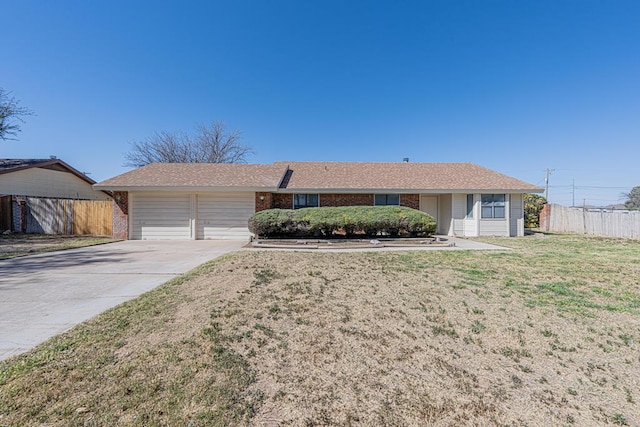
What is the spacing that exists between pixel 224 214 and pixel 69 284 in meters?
7.66

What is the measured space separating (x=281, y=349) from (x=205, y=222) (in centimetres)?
1103

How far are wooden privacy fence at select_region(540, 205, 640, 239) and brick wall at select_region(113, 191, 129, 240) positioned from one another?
24.1 m

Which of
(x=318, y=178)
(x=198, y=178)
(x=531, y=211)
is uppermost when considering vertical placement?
(x=318, y=178)

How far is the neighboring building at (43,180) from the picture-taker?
51.3 ft

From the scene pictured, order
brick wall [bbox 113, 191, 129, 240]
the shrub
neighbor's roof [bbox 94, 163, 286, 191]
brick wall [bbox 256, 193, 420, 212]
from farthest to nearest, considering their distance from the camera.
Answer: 1. the shrub
2. brick wall [bbox 256, 193, 420, 212]
3. brick wall [bbox 113, 191, 129, 240]
4. neighbor's roof [bbox 94, 163, 286, 191]

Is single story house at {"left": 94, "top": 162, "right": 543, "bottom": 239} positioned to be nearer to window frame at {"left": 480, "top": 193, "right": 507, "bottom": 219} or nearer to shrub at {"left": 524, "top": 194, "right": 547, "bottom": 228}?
window frame at {"left": 480, "top": 193, "right": 507, "bottom": 219}

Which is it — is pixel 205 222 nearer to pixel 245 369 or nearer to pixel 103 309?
pixel 103 309

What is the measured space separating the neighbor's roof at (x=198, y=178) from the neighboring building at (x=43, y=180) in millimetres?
7985

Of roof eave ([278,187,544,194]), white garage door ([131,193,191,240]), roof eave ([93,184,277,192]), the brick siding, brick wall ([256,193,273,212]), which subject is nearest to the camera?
roof eave ([93,184,277,192])

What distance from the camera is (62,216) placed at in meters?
14.1

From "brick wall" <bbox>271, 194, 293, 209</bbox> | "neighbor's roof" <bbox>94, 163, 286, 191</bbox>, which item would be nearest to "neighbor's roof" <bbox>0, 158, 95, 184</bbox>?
"neighbor's roof" <bbox>94, 163, 286, 191</bbox>

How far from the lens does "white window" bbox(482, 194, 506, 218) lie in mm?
14078

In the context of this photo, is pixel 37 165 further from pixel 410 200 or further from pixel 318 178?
pixel 410 200

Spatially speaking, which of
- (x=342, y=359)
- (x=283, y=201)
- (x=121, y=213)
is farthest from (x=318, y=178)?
(x=342, y=359)
